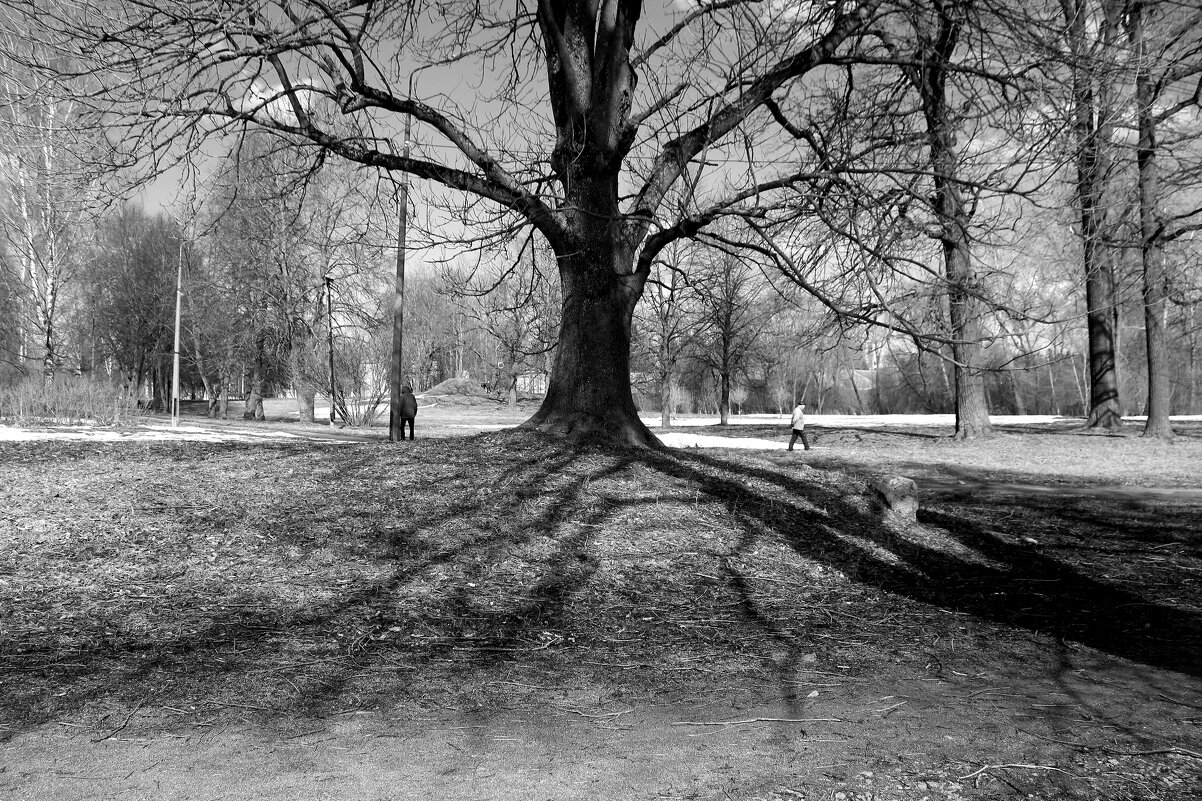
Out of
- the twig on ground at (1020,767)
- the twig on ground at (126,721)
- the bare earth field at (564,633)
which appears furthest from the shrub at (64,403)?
the twig on ground at (1020,767)

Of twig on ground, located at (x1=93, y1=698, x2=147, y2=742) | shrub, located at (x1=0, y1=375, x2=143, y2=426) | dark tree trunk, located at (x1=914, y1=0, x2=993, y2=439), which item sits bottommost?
twig on ground, located at (x1=93, y1=698, x2=147, y2=742)


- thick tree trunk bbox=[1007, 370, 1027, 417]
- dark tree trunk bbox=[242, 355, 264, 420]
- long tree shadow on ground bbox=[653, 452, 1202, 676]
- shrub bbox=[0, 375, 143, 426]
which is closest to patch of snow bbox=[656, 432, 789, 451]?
long tree shadow on ground bbox=[653, 452, 1202, 676]

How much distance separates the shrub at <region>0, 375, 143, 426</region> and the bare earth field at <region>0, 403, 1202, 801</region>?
10.9 m

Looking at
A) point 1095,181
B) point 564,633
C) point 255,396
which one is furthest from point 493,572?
point 255,396

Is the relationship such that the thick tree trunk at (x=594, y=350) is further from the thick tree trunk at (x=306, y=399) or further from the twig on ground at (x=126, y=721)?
the thick tree trunk at (x=306, y=399)

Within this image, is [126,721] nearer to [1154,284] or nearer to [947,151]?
[947,151]

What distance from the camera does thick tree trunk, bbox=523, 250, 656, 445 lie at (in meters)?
8.66

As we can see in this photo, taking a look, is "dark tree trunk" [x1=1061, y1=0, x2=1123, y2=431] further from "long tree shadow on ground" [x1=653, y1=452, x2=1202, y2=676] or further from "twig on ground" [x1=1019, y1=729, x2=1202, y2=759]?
"twig on ground" [x1=1019, y1=729, x2=1202, y2=759]

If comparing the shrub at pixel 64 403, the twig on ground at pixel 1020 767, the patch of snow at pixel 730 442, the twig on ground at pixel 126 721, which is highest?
the shrub at pixel 64 403

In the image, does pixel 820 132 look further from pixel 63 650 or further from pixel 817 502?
pixel 63 650

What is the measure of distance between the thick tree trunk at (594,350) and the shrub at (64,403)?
14489 millimetres

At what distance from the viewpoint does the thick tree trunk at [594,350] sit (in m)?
8.66

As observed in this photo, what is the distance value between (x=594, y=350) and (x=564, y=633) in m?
4.71

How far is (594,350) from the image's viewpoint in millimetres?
8695
